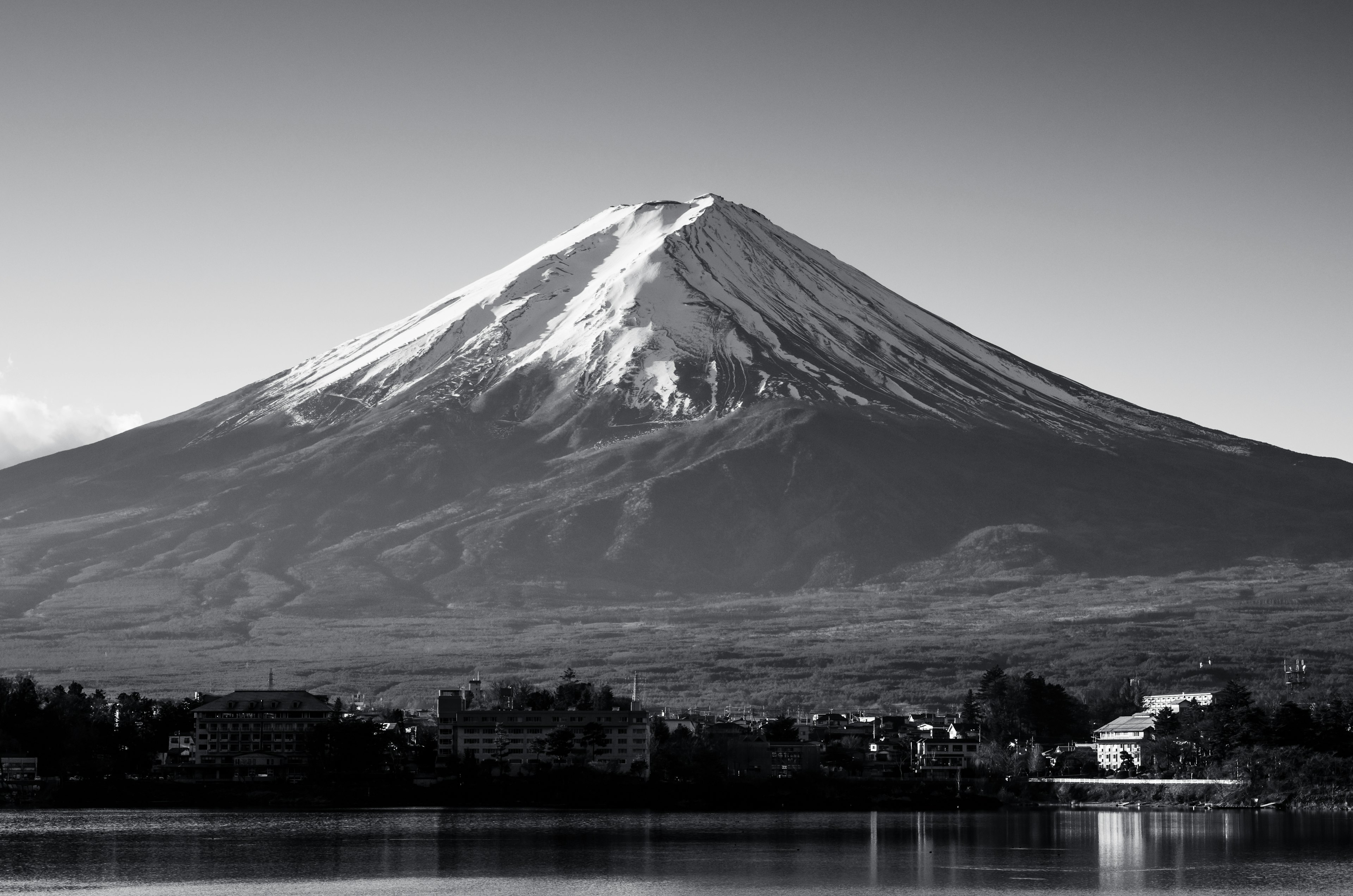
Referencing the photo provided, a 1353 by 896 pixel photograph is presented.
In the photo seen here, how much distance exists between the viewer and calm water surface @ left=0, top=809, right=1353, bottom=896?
163 feet

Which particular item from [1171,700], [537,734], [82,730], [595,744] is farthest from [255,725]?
[1171,700]

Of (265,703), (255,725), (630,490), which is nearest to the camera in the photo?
(255,725)

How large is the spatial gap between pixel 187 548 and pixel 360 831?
107 metres

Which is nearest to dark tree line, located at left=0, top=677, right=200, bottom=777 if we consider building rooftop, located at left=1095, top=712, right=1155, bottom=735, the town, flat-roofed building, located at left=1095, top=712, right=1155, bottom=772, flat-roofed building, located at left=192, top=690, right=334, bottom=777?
the town

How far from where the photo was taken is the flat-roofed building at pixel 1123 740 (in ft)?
296

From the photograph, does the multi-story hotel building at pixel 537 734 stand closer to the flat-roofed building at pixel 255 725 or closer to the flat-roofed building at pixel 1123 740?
the flat-roofed building at pixel 255 725

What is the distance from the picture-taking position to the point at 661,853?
57.1 metres

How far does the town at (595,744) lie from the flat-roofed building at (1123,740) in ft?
0.43

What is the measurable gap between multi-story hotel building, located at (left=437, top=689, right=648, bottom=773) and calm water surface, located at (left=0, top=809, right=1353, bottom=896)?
6718 millimetres

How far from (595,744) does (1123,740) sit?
25715 millimetres

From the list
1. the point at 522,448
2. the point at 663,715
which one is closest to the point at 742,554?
the point at 522,448

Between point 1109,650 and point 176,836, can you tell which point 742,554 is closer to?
point 1109,650

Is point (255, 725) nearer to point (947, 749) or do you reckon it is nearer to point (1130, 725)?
point (947, 749)

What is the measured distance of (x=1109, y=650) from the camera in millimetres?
129500
